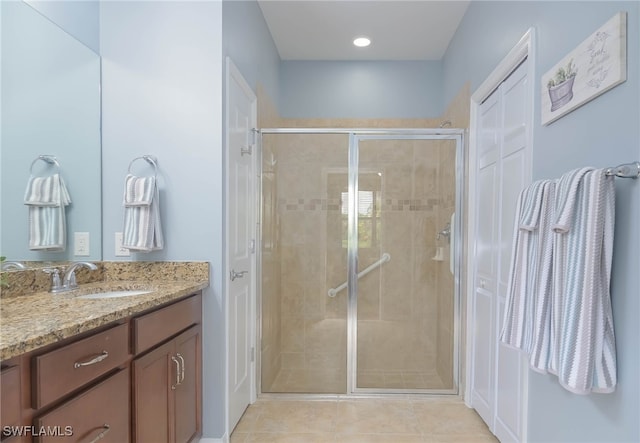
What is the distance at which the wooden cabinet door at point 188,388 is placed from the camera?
169 centimetres

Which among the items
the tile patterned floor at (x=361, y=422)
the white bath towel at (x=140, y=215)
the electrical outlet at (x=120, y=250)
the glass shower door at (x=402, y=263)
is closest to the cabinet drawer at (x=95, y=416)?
the white bath towel at (x=140, y=215)

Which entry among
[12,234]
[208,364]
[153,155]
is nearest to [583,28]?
[153,155]

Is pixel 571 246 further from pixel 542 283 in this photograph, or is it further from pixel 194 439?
pixel 194 439

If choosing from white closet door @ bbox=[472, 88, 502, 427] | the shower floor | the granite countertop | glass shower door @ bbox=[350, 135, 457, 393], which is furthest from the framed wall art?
the shower floor

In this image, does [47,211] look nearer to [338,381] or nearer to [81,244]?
[81,244]

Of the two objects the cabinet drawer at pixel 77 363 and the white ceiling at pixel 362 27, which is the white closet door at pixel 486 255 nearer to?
the white ceiling at pixel 362 27

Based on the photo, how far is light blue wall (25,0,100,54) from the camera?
1.71 metres

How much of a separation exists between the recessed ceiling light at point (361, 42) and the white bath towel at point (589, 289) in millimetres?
2514

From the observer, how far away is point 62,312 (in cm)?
119

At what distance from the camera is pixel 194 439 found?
6.09 ft

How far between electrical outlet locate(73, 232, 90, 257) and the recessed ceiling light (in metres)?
2.60

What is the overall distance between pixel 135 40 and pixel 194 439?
215 cm

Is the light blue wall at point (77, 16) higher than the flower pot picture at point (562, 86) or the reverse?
higher

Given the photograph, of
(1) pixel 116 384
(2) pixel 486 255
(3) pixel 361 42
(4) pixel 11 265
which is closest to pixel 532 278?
(2) pixel 486 255
